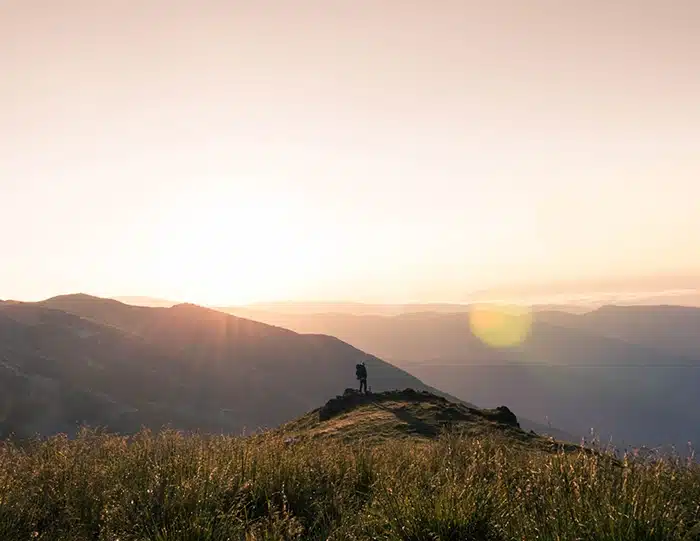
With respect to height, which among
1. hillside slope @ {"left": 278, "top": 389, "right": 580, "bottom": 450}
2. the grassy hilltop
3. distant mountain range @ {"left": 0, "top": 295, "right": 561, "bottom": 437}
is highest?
the grassy hilltop

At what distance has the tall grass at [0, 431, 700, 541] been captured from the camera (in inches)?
187

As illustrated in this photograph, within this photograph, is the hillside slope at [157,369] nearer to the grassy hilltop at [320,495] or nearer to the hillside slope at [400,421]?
the hillside slope at [400,421]

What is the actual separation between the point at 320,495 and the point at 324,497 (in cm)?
14

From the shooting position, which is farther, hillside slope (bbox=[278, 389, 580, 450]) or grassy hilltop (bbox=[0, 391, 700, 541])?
hillside slope (bbox=[278, 389, 580, 450])

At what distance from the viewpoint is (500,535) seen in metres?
5.01

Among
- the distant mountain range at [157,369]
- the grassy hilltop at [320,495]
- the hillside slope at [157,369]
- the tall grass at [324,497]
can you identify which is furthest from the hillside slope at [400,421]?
the hillside slope at [157,369]

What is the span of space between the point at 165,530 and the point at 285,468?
2.49 meters

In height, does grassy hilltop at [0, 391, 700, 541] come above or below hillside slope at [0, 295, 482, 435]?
above

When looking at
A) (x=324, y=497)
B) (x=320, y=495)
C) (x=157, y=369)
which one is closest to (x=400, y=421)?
(x=320, y=495)

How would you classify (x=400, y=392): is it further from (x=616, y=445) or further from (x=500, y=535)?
(x=500, y=535)

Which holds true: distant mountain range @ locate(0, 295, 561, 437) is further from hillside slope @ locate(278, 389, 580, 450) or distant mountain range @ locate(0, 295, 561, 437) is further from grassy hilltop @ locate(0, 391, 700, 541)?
grassy hilltop @ locate(0, 391, 700, 541)

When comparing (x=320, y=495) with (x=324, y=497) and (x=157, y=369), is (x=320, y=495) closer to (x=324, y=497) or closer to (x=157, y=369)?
(x=324, y=497)

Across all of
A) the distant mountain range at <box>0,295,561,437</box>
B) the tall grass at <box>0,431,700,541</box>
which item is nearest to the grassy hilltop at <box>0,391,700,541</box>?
the tall grass at <box>0,431,700,541</box>

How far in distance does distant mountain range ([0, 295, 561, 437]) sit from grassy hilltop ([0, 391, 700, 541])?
5244 cm
